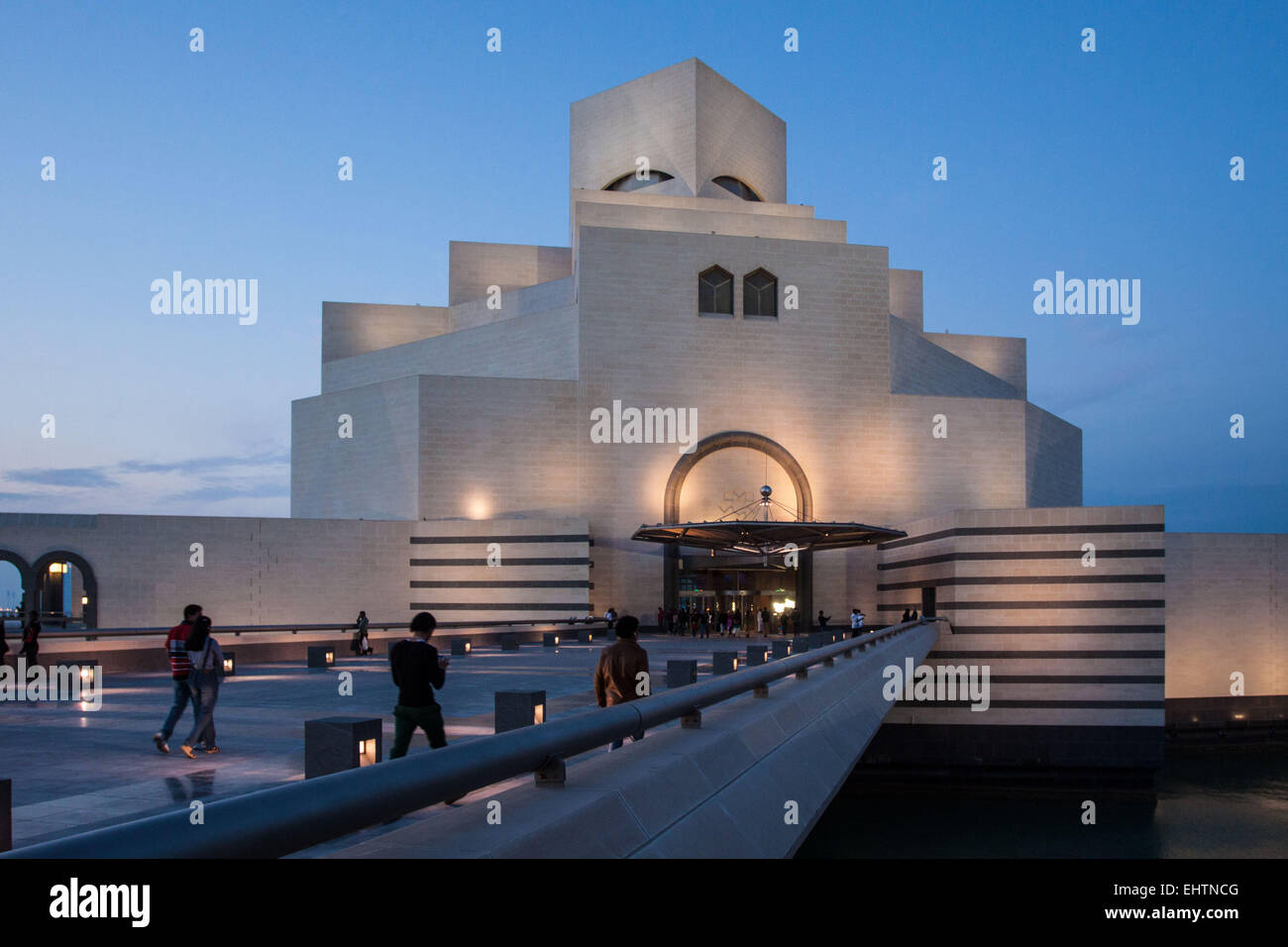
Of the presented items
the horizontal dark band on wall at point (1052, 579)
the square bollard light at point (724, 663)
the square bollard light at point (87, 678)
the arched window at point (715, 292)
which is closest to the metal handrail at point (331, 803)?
the square bollard light at point (724, 663)

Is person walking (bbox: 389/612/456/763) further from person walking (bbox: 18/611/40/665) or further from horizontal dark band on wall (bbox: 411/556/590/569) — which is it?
horizontal dark band on wall (bbox: 411/556/590/569)

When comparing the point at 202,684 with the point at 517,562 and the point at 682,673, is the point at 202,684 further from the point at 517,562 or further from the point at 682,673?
the point at 517,562

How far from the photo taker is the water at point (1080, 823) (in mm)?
37156

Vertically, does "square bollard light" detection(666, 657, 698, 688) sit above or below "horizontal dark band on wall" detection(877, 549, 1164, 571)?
below

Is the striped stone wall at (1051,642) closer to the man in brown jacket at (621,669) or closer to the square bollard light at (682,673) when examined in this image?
the square bollard light at (682,673)

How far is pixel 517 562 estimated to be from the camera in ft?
179

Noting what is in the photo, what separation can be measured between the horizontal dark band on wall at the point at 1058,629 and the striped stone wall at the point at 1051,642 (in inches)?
1.7

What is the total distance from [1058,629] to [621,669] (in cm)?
4073

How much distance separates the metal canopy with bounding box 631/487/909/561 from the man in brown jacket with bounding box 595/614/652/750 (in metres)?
35.7

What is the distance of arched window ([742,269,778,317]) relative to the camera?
59.8 m

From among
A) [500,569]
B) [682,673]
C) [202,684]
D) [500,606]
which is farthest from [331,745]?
[500,606]

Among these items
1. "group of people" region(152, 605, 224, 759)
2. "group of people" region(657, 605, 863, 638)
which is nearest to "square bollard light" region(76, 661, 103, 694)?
"group of people" region(152, 605, 224, 759)

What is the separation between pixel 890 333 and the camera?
61.7 meters
